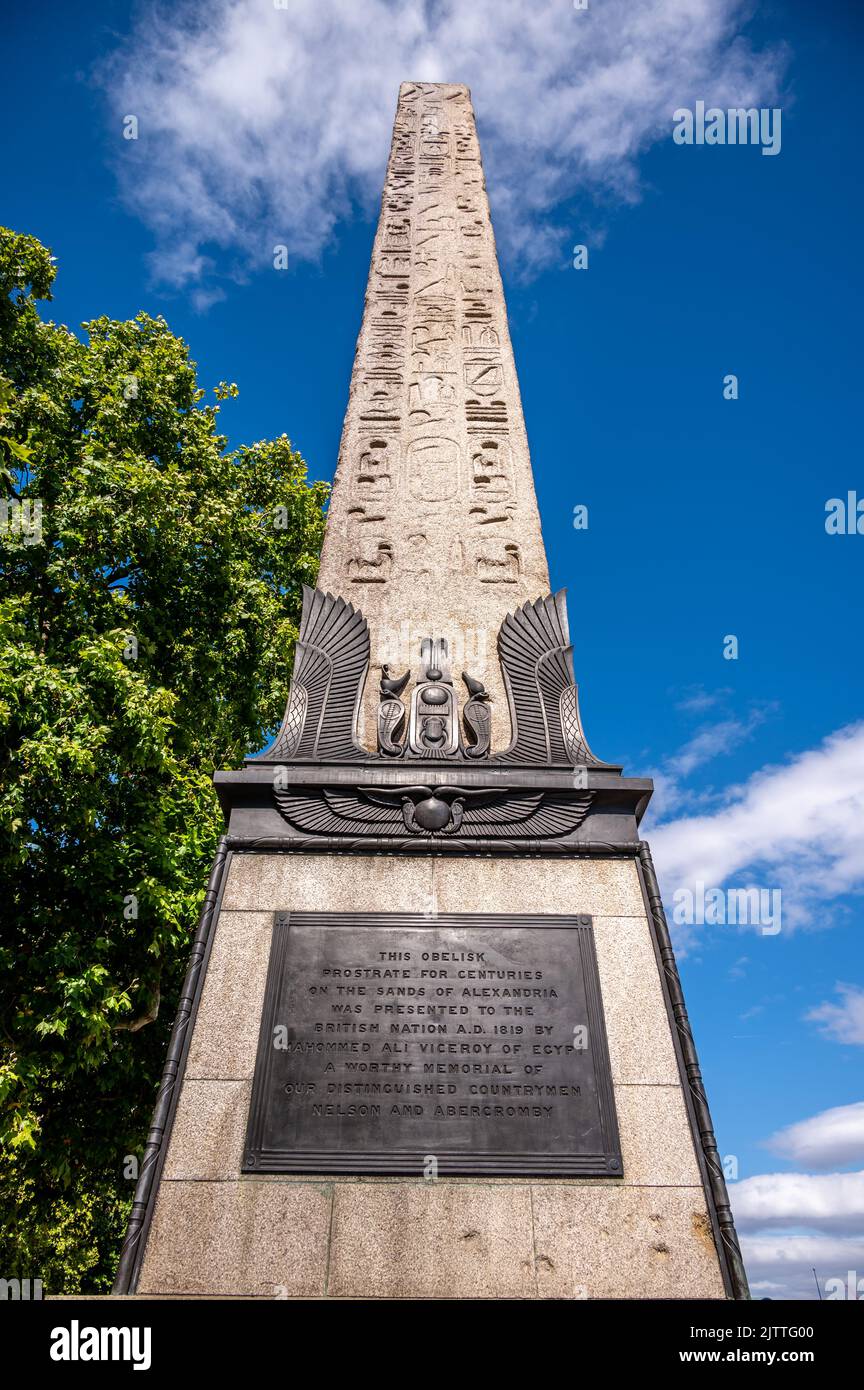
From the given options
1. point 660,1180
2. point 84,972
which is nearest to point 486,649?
point 660,1180

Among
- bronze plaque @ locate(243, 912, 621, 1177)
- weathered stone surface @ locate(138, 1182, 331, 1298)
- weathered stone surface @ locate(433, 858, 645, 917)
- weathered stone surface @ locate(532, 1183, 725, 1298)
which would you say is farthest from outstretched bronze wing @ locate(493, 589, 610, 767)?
weathered stone surface @ locate(138, 1182, 331, 1298)

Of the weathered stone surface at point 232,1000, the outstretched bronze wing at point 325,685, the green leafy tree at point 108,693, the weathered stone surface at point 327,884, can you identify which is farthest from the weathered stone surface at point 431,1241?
the green leafy tree at point 108,693

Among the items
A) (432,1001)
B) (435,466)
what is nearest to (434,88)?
(435,466)

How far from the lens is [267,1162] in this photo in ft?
12.0

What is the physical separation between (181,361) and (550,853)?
11986mm

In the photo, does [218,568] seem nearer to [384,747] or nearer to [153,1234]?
[384,747]

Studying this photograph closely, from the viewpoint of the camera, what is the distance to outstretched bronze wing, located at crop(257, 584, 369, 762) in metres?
5.10

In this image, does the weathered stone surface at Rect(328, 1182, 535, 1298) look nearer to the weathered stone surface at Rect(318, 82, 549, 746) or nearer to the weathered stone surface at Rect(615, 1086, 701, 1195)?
the weathered stone surface at Rect(615, 1086, 701, 1195)

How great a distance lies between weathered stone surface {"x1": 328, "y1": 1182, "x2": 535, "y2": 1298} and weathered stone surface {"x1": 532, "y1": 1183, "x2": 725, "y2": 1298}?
0.09 m

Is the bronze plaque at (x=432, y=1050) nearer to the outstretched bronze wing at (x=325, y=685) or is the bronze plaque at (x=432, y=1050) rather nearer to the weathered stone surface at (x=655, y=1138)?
the weathered stone surface at (x=655, y=1138)

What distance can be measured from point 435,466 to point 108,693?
15.3 ft

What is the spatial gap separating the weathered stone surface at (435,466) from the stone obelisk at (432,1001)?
3 centimetres

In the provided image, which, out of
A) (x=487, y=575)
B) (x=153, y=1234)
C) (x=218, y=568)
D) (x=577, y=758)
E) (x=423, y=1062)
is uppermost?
(x=218, y=568)
